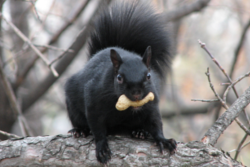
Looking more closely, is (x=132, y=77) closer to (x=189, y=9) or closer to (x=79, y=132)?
(x=79, y=132)

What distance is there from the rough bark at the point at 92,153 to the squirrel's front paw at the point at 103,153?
0.04 meters

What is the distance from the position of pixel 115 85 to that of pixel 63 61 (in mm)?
2288

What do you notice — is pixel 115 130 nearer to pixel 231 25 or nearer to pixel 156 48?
pixel 156 48

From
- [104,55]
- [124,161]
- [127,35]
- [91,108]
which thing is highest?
[127,35]

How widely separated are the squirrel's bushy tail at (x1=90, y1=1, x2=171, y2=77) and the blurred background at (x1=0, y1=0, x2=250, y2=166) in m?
0.28

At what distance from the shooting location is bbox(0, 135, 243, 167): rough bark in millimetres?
2342

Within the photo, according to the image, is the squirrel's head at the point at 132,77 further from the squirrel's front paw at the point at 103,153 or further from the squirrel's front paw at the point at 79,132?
the squirrel's front paw at the point at 79,132

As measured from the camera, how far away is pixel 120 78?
2.47 meters

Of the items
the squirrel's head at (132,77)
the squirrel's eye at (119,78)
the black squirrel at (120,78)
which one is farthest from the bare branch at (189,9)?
the squirrel's eye at (119,78)

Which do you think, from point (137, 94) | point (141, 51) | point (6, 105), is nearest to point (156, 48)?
point (141, 51)

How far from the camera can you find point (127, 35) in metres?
3.34

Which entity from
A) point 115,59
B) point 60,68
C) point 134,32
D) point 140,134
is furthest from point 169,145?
point 60,68

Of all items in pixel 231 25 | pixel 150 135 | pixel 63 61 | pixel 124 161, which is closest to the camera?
pixel 124 161

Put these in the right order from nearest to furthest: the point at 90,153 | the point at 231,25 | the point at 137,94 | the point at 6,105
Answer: the point at 137,94 → the point at 90,153 → the point at 6,105 → the point at 231,25
